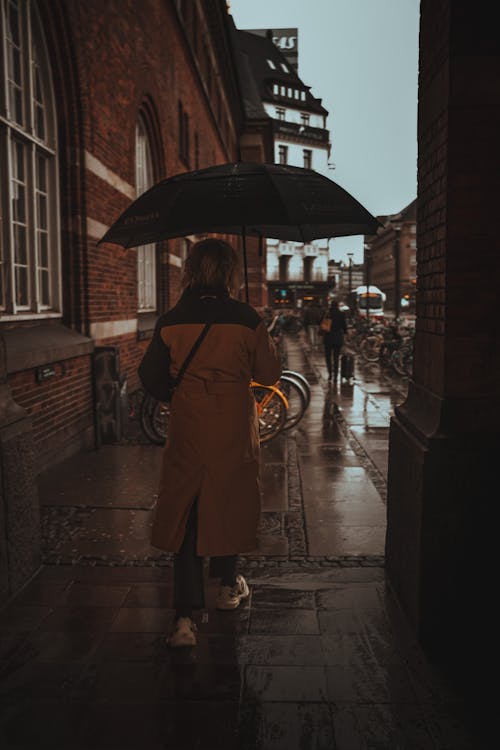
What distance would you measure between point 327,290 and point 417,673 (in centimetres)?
7099

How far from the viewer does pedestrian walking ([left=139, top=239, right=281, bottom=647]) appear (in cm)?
321

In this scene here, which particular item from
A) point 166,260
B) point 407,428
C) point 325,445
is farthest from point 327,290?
point 407,428

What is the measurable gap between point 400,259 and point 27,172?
98.2 m

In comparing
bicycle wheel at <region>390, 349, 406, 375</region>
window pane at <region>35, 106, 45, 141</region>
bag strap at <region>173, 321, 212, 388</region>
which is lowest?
bicycle wheel at <region>390, 349, 406, 375</region>

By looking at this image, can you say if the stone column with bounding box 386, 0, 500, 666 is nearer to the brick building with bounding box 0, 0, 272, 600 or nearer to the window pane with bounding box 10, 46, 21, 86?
the brick building with bounding box 0, 0, 272, 600

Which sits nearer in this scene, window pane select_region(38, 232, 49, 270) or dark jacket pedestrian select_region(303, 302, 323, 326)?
window pane select_region(38, 232, 49, 270)

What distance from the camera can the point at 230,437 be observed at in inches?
127

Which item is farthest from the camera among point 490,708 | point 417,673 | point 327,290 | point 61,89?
point 327,290

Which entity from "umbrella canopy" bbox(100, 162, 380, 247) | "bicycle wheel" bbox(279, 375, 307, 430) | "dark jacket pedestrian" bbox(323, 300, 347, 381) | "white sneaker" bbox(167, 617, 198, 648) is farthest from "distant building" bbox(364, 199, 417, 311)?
"white sneaker" bbox(167, 617, 198, 648)

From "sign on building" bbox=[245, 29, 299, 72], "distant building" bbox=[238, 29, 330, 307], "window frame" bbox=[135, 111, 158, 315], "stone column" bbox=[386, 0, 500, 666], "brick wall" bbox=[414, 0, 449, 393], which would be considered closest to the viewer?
"stone column" bbox=[386, 0, 500, 666]

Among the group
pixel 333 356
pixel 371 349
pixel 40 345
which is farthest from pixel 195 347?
pixel 371 349

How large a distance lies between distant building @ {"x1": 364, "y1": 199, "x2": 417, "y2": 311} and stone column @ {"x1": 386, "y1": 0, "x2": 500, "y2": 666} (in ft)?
252

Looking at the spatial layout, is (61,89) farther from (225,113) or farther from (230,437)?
(225,113)

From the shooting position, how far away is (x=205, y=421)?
3213 mm
